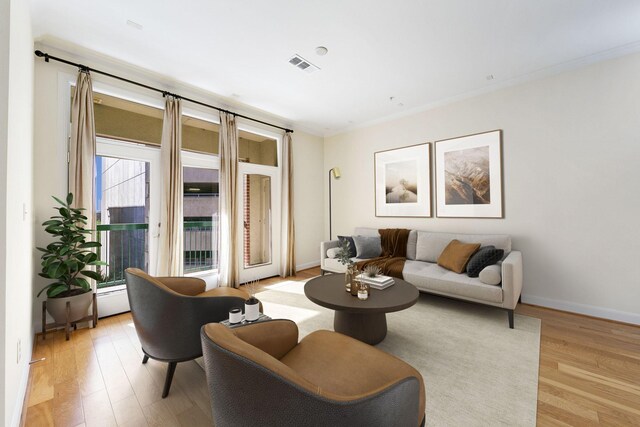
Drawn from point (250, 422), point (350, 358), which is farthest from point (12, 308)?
point (350, 358)

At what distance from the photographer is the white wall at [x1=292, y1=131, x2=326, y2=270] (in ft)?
17.6

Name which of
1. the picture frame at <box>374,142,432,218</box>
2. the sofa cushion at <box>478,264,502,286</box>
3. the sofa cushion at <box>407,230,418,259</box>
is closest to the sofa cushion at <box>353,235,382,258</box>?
the sofa cushion at <box>407,230,418,259</box>

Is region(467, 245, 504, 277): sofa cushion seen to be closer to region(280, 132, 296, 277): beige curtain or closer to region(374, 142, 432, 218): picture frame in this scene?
region(374, 142, 432, 218): picture frame

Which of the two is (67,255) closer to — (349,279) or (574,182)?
(349,279)

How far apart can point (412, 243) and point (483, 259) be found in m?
1.24

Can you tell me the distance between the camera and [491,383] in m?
1.87

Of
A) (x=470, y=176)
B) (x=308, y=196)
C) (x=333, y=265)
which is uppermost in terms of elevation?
(x=470, y=176)

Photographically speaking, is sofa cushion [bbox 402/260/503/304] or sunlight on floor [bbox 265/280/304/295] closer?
sofa cushion [bbox 402/260/503/304]

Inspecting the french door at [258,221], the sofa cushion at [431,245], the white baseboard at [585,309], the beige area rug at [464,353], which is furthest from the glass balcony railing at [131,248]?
the white baseboard at [585,309]

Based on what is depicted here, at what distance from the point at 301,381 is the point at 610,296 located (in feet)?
13.0

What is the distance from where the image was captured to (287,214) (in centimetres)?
501

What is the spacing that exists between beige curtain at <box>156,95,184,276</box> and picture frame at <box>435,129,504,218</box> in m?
3.93

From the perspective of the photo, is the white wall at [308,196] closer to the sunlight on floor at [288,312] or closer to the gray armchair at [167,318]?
the sunlight on floor at [288,312]

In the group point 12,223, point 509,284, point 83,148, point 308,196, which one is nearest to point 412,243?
point 509,284
